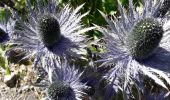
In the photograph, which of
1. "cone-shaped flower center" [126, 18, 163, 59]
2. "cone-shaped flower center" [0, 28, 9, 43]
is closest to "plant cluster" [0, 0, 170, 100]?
"cone-shaped flower center" [126, 18, 163, 59]

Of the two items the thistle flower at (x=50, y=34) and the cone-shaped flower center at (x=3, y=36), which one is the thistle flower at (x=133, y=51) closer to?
the thistle flower at (x=50, y=34)

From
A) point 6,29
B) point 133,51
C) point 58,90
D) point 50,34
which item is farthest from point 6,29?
point 133,51

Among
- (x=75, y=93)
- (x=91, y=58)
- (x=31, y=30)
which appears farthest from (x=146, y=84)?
(x=31, y=30)

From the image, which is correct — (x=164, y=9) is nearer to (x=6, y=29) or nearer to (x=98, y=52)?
(x=98, y=52)

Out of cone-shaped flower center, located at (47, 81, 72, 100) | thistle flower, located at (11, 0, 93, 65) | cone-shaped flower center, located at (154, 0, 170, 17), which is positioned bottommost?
cone-shaped flower center, located at (47, 81, 72, 100)

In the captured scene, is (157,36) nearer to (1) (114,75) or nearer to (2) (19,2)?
(1) (114,75)

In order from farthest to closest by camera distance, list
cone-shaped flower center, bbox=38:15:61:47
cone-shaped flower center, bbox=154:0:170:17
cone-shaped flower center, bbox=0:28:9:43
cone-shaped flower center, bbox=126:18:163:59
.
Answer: cone-shaped flower center, bbox=0:28:9:43 < cone-shaped flower center, bbox=154:0:170:17 < cone-shaped flower center, bbox=38:15:61:47 < cone-shaped flower center, bbox=126:18:163:59

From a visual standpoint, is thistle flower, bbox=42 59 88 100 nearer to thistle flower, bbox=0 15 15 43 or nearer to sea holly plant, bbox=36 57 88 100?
sea holly plant, bbox=36 57 88 100
